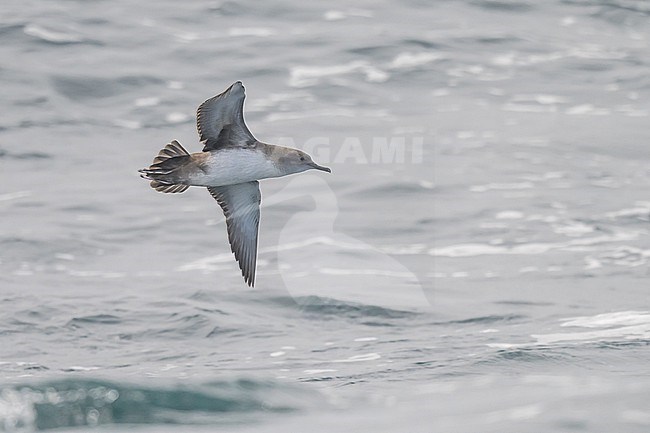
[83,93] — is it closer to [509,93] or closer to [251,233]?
[509,93]

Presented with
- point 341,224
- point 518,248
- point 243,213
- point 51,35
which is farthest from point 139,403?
point 51,35

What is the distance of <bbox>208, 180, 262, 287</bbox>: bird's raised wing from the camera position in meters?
9.20

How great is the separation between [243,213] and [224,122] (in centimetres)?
86

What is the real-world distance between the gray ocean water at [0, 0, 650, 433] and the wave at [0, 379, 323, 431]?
0.09 ft

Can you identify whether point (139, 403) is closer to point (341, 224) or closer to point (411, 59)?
point (341, 224)

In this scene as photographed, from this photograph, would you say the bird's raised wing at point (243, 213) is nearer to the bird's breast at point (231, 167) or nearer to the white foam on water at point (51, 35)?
the bird's breast at point (231, 167)

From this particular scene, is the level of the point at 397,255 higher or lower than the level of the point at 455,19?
lower

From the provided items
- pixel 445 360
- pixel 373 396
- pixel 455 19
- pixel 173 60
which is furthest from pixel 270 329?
pixel 455 19

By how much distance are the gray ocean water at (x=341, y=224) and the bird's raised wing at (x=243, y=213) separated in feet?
2.82

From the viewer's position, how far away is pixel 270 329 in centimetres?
1173

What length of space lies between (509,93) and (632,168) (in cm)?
250

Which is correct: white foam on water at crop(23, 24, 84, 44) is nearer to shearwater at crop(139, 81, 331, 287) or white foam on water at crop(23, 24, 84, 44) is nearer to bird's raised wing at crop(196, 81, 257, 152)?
shearwater at crop(139, 81, 331, 287)

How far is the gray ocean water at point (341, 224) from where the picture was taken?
9205 millimetres

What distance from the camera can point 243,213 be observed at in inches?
363
